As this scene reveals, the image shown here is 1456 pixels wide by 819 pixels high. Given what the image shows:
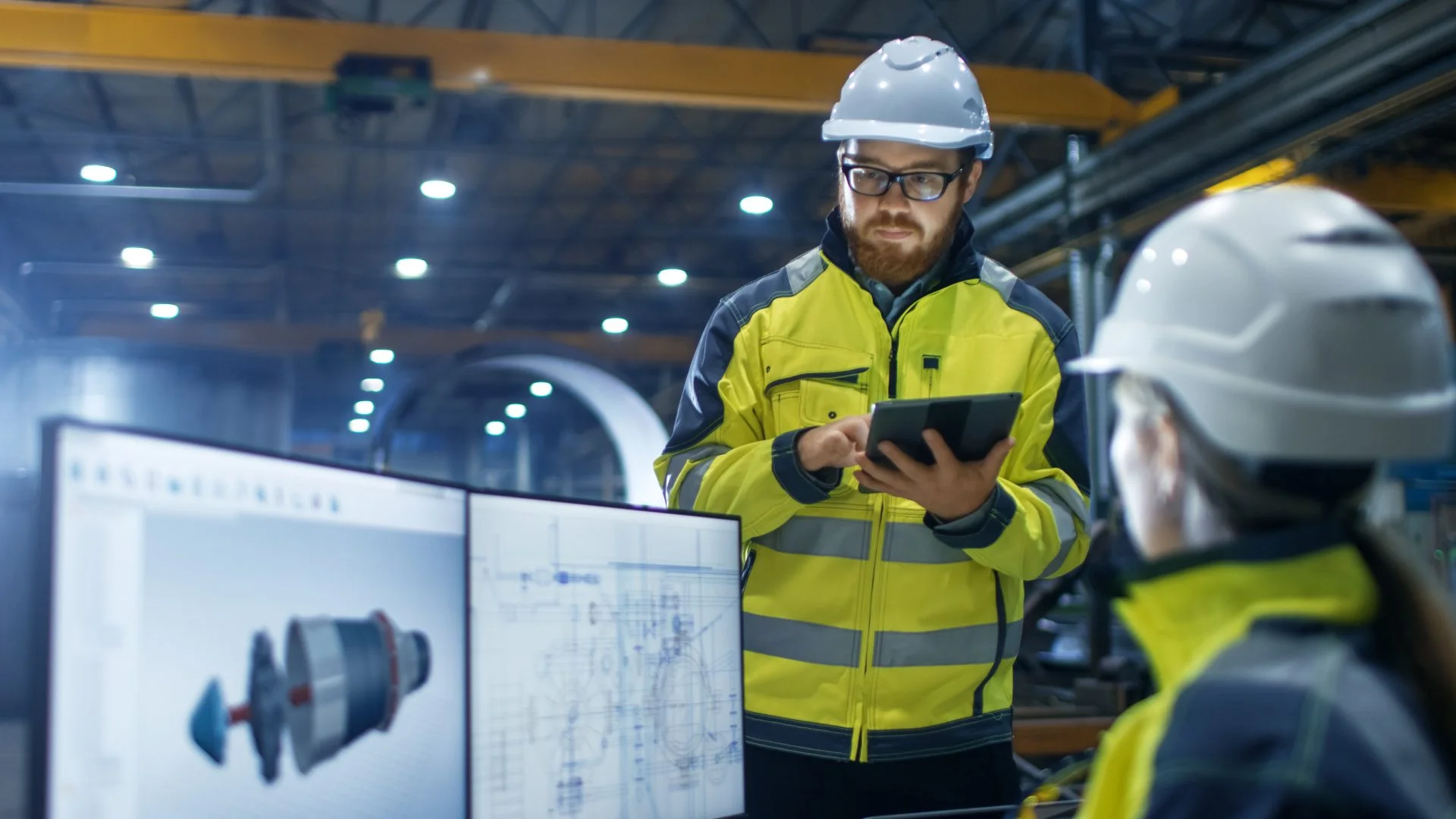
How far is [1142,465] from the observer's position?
0.98m

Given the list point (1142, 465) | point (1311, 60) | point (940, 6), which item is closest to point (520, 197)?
point (940, 6)

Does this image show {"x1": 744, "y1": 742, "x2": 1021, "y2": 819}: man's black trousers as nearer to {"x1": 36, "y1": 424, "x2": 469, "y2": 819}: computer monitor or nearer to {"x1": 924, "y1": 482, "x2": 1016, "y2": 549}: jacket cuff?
{"x1": 924, "y1": 482, "x2": 1016, "y2": 549}: jacket cuff

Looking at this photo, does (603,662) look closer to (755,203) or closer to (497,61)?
(497,61)

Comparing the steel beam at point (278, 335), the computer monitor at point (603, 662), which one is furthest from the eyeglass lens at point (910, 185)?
the steel beam at point (278, 335)

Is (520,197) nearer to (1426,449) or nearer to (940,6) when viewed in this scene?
(940,6)

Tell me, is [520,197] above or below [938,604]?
above

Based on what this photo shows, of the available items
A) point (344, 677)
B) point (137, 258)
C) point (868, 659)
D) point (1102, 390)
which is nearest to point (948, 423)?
point (868, 659)

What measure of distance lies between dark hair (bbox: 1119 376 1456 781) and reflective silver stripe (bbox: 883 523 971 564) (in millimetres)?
853

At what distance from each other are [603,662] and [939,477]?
50cm

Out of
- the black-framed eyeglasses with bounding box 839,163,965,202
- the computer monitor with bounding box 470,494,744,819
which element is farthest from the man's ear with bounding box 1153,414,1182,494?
the black-framed eyeglasses with bounding box 839,163,965,202

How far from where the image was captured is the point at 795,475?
5.66 ft

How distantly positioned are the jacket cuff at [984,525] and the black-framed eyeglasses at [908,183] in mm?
505

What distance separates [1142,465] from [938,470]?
2.06ft

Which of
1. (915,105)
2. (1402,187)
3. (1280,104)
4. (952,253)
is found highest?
(1402,187)
